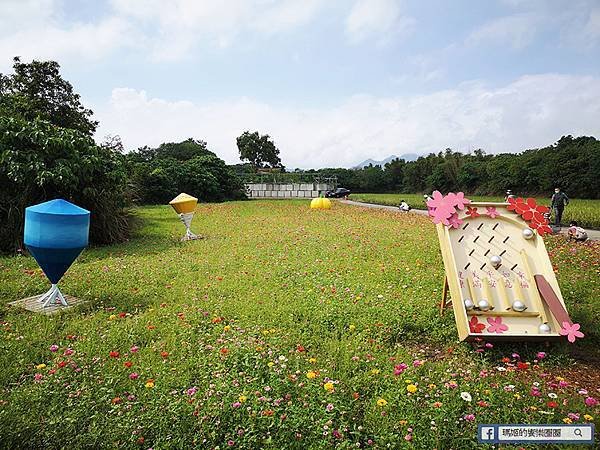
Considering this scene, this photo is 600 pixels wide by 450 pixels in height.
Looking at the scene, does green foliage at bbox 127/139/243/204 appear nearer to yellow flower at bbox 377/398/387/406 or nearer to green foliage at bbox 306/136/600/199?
green foliage at bbox 306/136/600/199

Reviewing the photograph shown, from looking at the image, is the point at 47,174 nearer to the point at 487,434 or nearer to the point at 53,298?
the point at 53,298

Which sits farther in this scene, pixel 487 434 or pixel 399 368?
pixel 399 368

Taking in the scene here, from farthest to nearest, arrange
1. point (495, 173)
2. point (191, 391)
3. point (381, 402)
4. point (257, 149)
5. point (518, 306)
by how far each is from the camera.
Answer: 1. point (257, 149)
2. point (495, 173)
3. point (518, 306)
4. point (191, 391)
5. point (381, 402)

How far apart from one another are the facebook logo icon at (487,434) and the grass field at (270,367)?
0.35 m

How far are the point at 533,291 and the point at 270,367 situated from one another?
3110 mm

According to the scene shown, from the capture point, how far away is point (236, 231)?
14.3 m

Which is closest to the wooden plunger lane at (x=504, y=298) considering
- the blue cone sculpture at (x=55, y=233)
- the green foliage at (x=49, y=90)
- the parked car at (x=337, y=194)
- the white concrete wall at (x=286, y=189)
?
the blue cone sculpture at (x=55, y=233)

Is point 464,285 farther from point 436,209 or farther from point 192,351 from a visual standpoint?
point 192,351

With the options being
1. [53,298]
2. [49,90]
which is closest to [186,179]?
[49,90]

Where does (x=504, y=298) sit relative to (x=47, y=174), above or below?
below

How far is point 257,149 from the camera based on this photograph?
2280 inches

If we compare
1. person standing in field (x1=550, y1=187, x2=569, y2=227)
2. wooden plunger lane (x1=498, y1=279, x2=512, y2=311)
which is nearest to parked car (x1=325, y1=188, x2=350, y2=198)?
person standing in field (x1=550, y1=187, x2=569, y2=227)

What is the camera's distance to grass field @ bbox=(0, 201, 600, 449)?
3.09 metres

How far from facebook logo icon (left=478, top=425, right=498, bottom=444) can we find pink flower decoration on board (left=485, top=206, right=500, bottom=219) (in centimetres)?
323
